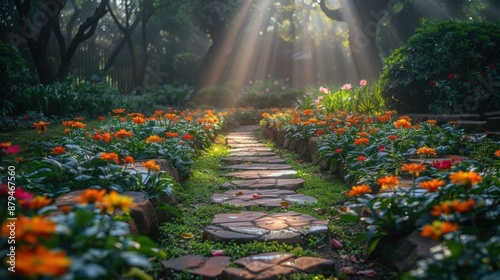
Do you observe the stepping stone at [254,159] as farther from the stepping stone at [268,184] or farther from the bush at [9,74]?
the bush at [9,74]

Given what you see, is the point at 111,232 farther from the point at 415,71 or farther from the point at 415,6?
the point at 415,6

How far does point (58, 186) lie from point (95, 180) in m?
0.22

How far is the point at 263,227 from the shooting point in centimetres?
301

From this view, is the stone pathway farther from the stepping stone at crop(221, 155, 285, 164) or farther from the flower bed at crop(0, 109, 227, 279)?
the stepping stone at crop(221, 155, 285, 164)

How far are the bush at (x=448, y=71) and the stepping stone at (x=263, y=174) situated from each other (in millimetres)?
2875

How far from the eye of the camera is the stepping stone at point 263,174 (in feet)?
16.3

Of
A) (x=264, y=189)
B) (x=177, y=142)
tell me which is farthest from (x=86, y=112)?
(x=264, y=189)

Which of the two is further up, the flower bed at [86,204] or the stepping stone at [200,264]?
the flower bed at [86,204]

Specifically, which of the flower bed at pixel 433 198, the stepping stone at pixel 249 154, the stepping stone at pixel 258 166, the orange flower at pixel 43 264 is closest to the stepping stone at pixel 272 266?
the flower bed at pixel 433 198

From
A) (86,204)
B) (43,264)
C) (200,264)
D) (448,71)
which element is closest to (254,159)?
(448,71)

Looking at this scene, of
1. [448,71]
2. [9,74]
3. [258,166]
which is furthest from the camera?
[9,74]

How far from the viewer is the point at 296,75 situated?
2428cm

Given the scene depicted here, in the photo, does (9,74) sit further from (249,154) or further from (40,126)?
(40,126)

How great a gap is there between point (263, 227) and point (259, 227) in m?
0.03
